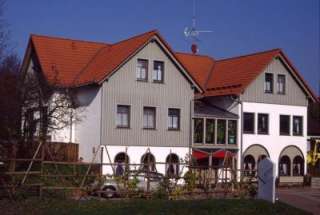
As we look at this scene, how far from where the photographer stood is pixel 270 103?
156 feet

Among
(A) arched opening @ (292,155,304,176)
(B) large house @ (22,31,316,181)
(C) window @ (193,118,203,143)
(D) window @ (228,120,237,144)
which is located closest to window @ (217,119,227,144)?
(B) large house @ (22,31,316,181)

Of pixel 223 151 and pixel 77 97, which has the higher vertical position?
pixel 77 97

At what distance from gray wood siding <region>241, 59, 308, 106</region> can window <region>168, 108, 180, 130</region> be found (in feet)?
19.0

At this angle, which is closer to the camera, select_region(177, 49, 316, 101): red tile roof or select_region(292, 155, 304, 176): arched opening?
select_region(177, 49, 316, 101): red tile roof

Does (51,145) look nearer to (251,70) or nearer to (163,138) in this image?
(163,138)

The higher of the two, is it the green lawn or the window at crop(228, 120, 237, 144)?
the window at crop(228, 120, 237, 144)

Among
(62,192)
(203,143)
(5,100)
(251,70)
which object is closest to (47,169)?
(62,192)

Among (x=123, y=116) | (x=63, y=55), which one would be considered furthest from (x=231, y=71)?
(x=63, y=55)

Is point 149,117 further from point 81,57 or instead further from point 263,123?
point 263,123

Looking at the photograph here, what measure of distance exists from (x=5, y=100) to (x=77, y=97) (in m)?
8.32

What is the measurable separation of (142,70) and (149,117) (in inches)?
123

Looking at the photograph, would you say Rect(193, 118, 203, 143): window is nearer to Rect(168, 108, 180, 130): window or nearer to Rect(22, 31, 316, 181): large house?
Rect(22, 31, 316, 181): large house

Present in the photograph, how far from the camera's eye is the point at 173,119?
43000 mm

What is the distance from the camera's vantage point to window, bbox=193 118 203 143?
44094 millimetres
